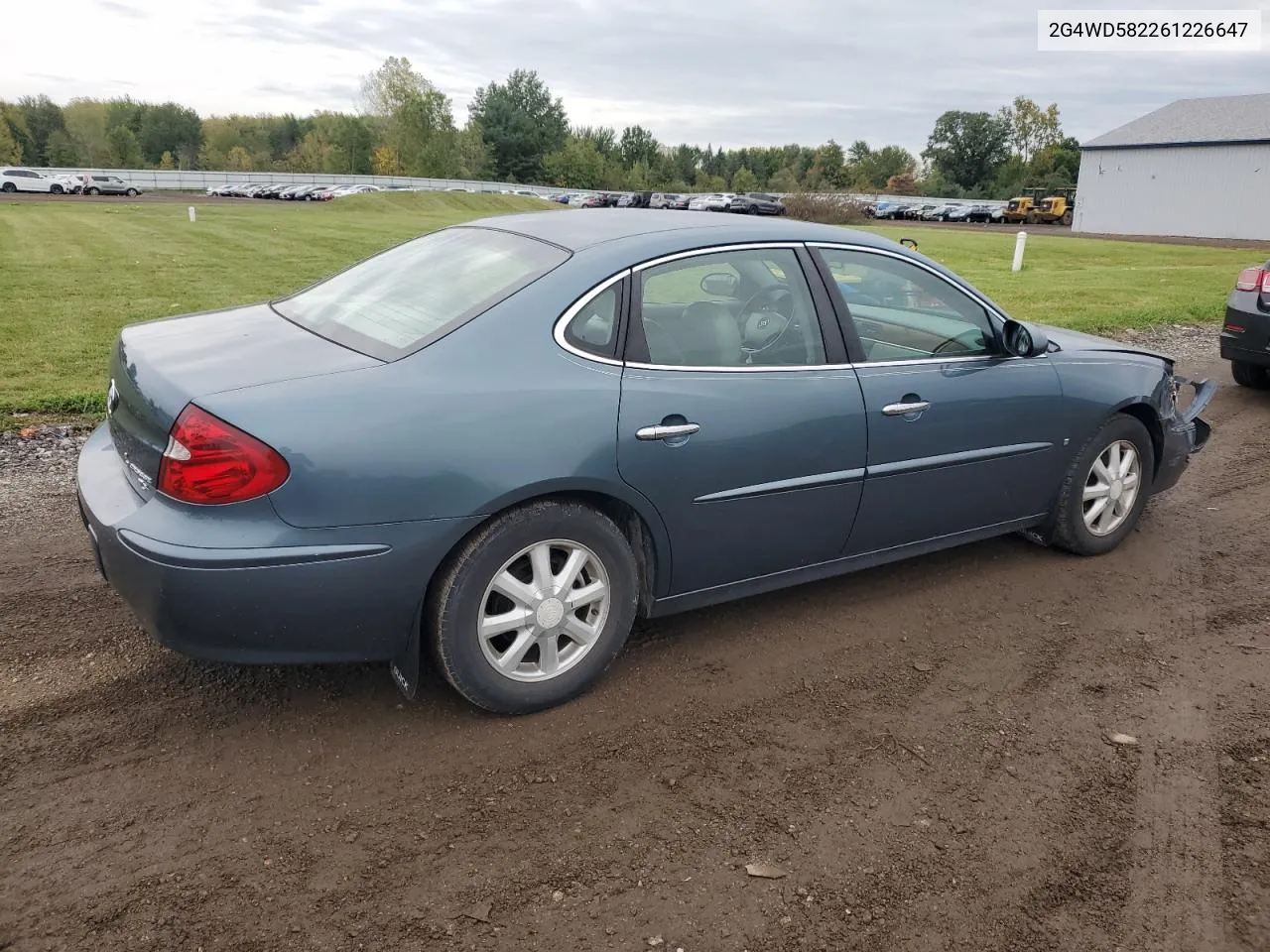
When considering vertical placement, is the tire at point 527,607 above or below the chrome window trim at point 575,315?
below

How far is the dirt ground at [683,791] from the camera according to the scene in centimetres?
245

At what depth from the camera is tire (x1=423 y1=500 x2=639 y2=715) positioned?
3.06m

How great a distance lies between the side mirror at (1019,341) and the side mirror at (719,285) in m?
1.33

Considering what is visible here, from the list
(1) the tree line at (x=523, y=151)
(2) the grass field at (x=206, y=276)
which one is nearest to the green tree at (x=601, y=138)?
(1) the tree line at (x=523, y=151)

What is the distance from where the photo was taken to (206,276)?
15.4 metres

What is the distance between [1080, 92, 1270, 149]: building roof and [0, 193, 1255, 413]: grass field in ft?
68.1

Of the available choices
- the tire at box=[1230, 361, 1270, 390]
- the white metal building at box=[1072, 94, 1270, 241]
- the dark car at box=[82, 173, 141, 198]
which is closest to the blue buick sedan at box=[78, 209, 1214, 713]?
the tire at box=[1230, 361, 1270, 390]

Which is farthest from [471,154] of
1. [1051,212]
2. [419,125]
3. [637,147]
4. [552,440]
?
[552,440]

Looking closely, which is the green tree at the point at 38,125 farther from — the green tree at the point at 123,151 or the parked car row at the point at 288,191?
the parked car row at the point at 288,191

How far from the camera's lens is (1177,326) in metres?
12.8

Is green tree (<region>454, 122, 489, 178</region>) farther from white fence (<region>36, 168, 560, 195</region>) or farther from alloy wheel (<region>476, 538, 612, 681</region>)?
alloy wheel (<region>476, 538, 612, 681</region>)

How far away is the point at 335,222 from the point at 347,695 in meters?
31.6

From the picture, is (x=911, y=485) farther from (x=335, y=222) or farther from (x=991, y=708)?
(x=335, y=222)

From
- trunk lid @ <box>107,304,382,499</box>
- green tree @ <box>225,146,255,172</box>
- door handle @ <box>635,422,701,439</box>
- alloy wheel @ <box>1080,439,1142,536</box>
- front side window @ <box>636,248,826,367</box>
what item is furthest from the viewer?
green tree @ <box>225,146,255,172</box>
